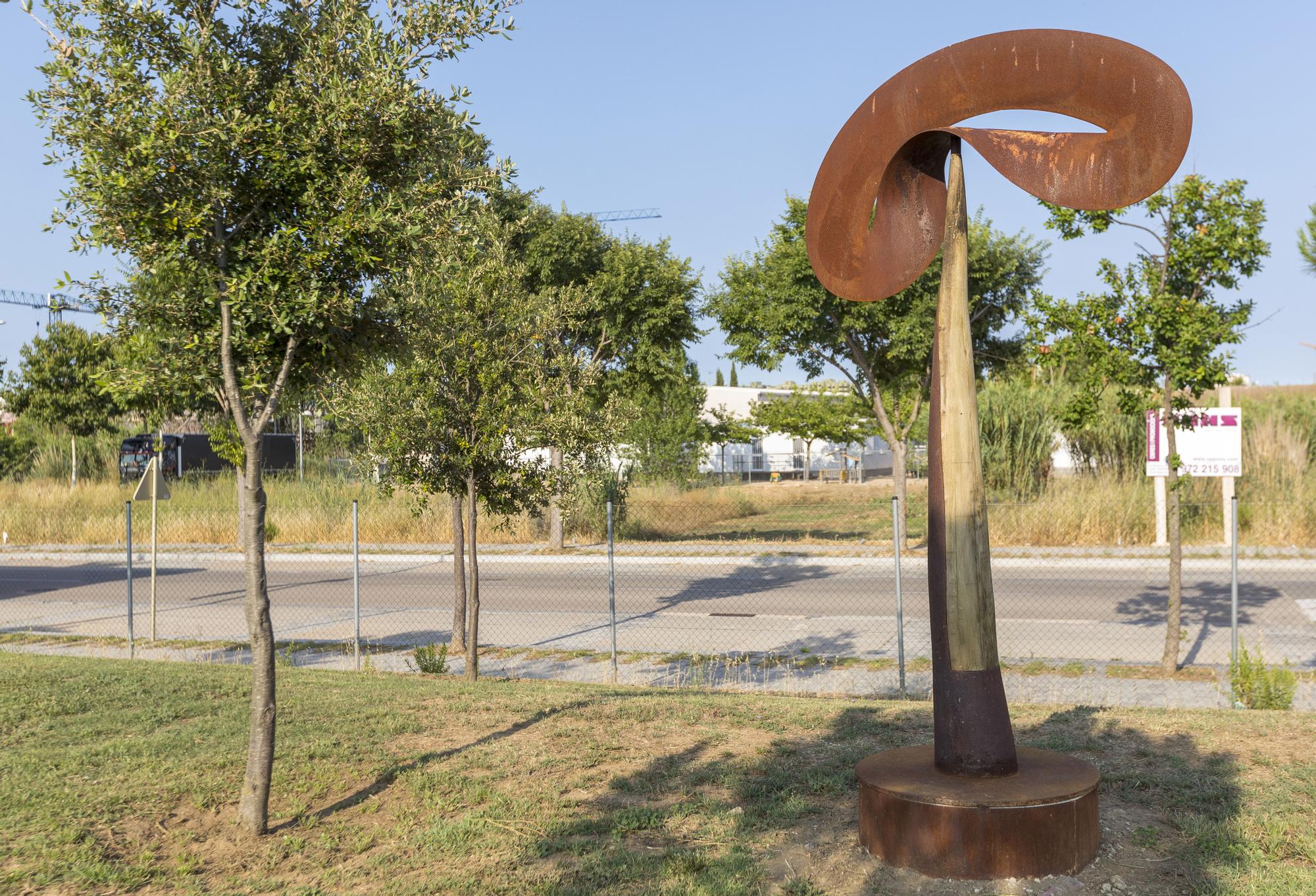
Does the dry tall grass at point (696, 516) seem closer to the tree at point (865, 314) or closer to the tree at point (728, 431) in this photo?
the tree at point (865, 314)

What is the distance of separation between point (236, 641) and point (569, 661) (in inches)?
171

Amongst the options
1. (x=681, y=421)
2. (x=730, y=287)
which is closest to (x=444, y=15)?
(x=730, y=287)

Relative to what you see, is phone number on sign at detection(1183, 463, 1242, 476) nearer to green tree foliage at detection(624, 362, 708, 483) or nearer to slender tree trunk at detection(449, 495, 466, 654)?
Answer: slender tree trunk at detection(449, 495, 466, 654)

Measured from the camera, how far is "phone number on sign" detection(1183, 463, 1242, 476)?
14852 mm

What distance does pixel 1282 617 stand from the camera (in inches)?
521

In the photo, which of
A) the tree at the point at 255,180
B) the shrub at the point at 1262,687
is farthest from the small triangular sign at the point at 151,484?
the shrub at the point at 1262,687

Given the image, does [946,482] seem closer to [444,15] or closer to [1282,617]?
[444,15]

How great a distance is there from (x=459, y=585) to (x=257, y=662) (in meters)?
5.93

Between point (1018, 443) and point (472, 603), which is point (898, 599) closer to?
point (472, 603)

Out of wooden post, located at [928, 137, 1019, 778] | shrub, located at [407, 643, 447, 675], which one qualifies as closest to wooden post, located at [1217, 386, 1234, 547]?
shrub, located at [407, 643, 447, 675]

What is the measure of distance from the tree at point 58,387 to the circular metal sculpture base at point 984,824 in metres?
39.4

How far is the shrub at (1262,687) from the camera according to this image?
8203 mm

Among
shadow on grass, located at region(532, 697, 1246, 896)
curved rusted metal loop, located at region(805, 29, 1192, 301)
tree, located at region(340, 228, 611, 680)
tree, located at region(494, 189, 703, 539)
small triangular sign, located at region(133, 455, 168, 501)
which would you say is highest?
tree, located at region(494, 189, 703, 539)

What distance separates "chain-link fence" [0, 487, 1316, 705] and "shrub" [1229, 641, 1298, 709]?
0.59 metres
